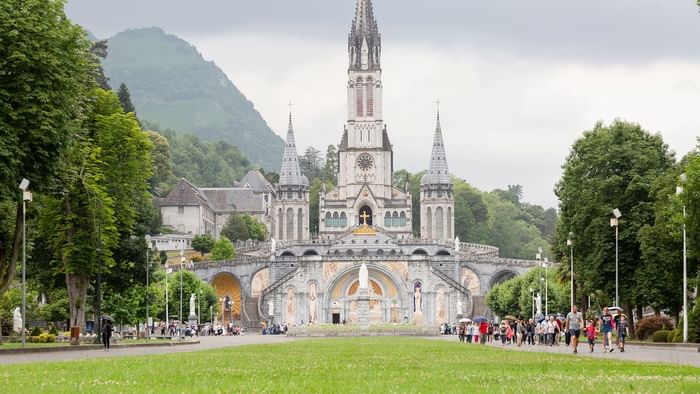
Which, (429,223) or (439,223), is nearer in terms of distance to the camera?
(439,223)

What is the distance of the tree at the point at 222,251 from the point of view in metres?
160

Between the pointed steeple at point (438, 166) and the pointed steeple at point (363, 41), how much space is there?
473 inches

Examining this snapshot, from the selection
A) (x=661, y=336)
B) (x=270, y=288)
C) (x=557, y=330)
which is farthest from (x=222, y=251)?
(x=661, y=336)

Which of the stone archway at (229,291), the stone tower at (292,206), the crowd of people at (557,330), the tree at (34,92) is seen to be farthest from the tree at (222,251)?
the tree at (34,92)

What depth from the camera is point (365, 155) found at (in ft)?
592

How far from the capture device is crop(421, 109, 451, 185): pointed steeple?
174m

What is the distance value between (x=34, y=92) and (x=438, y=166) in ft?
448

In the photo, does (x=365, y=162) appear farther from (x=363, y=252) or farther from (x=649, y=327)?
(x=649, y=327)

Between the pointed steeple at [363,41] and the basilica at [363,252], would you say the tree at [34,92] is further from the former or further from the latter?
the pointed steeple at [363,41]

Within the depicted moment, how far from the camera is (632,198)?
2564 inches

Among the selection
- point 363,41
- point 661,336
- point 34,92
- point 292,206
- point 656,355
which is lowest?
point 661,336

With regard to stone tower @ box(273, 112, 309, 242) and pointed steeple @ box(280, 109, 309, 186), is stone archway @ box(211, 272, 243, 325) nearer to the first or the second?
stone tower @ box(273, 112, 309, 242)

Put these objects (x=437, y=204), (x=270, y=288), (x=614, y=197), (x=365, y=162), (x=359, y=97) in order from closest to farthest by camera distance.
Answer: (x=614, y=197), (x=270, y=288), (x=437, y=204), (x=365, y=162), (x=359, y=97)

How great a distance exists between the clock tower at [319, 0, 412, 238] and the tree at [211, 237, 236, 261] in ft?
61.9
